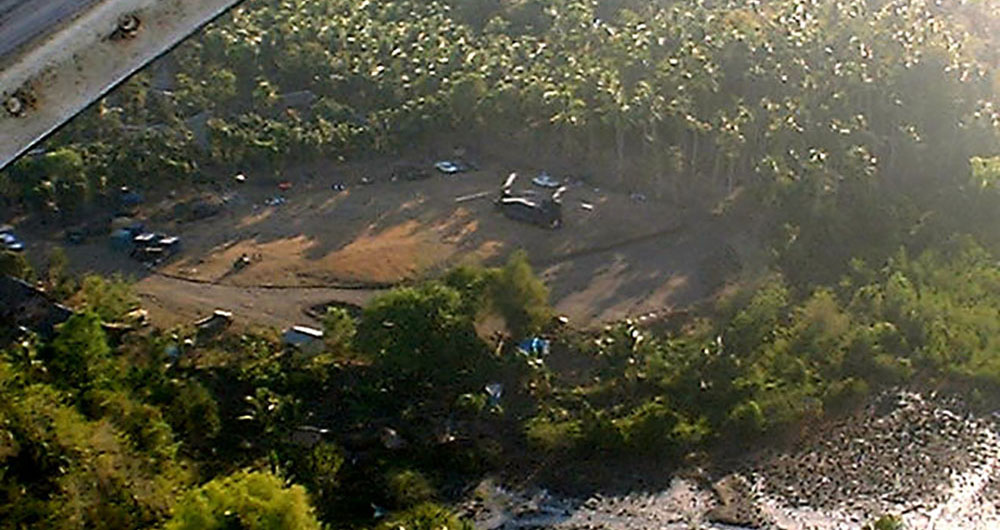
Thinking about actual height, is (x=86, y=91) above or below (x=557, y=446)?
above

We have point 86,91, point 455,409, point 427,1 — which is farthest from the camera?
point 427,1

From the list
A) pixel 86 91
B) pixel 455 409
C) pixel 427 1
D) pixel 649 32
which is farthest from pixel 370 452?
pixel 427 1

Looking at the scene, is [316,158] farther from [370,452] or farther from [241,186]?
[370,452]

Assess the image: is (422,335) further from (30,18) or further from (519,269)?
(30,18)

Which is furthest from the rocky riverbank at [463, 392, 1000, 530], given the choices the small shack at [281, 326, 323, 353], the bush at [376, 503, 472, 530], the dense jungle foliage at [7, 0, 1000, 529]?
the small shack at [281, 326, 323, 353]

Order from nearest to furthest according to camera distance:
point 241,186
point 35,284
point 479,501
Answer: point 479,501 < point 35,284 < point 241,186

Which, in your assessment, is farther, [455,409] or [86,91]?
[455,409]

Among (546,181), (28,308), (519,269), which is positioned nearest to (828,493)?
(519,269)
